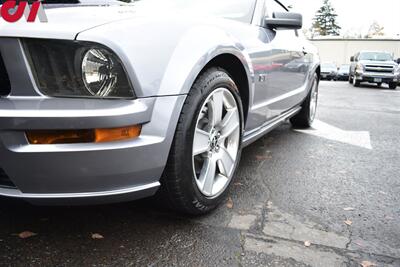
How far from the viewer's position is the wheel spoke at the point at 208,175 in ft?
7.17

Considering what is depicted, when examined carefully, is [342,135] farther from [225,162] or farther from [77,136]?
[77,136]

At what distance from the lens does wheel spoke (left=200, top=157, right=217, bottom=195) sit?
7.17ft

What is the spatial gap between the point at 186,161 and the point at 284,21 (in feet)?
5.64

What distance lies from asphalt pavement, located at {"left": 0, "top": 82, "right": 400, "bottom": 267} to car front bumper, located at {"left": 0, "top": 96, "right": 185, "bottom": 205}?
189 millimetres

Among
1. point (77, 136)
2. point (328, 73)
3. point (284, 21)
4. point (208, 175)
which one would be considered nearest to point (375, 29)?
point (328, 73)

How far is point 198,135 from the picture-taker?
2.09m

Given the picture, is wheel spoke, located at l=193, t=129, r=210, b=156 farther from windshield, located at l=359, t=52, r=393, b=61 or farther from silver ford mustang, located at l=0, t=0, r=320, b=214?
windshield, located at l=359, t=52, r=393, b=61

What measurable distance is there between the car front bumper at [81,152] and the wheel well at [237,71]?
679 mm

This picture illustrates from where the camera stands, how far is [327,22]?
75.8 m

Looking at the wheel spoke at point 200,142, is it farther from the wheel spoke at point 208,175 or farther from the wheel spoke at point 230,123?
the wheel spoke at point 230,123

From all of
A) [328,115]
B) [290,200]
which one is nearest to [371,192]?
[290,200]

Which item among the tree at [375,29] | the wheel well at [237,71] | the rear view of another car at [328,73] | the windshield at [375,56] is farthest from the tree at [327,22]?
the wheel well at [237,71]

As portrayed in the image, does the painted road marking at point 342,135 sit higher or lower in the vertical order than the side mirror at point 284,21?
lower

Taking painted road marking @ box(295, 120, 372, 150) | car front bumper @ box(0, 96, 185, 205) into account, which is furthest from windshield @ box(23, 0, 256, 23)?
painted road marking @ box(295, 120, 372, 150)
